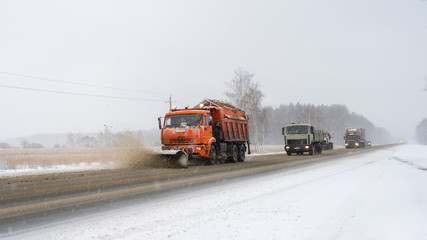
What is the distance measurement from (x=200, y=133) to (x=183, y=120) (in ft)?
3.91

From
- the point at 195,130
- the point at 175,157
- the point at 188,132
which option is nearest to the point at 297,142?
the point at 195,130

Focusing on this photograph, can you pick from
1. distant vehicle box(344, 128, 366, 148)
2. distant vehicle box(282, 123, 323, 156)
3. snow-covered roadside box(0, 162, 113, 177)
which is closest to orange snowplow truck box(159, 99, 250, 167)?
snow-covered roadside box(0, 162, 113, 177)

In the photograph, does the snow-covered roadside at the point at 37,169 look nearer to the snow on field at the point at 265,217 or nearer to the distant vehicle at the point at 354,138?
the snow on field at the point at 265,217

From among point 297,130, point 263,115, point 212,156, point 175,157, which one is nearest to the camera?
point 175,157

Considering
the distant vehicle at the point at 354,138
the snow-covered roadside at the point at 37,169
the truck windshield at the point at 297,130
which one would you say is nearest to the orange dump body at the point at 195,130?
the snow-covered roadside at the point at 37,169

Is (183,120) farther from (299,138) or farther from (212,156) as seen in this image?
(299,138)

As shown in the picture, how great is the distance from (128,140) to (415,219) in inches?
601

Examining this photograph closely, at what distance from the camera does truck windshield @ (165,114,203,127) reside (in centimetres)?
1805

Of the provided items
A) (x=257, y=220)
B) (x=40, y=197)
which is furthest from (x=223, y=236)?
(x=40, y=197)

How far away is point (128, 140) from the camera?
1875cm

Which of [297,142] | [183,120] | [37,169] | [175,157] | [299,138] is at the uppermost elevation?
[183,120]

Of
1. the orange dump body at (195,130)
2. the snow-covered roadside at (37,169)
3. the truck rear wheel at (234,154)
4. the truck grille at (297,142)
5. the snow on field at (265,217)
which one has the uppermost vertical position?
the orange dump body at (195,130)

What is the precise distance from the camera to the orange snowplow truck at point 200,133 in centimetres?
1753

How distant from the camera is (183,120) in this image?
717 inches
